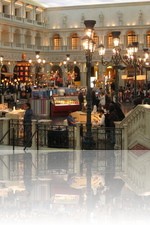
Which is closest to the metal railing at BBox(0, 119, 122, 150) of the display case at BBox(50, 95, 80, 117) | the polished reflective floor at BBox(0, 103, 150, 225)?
the polished reflective floor at BBox(0, 103, 150, 225)

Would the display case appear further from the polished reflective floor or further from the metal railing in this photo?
the polished reflective floor

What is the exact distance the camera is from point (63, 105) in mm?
28312

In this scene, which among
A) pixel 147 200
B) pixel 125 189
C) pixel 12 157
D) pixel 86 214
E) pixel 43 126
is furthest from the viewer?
pixel 43 126

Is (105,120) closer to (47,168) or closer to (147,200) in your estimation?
(47,168)

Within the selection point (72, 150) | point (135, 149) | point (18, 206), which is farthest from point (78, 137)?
point (18, 206)

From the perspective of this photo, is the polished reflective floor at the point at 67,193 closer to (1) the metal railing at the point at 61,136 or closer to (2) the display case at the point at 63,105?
(1) the metal railing at the point at 61,136

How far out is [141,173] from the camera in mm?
10695

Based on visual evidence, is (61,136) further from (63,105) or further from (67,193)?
(63,105)

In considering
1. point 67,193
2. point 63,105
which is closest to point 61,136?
point 67,193

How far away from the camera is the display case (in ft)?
91.6

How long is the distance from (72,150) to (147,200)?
6.05 meters

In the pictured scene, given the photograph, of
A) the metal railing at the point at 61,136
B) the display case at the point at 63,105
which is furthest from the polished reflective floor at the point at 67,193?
the display case at the point at 63,105

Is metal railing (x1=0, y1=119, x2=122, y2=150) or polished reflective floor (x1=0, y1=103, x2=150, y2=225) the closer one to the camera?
polished reflective floor (x1=0, y1=103, x2=150, y2=225)

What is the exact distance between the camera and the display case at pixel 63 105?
27.9m
